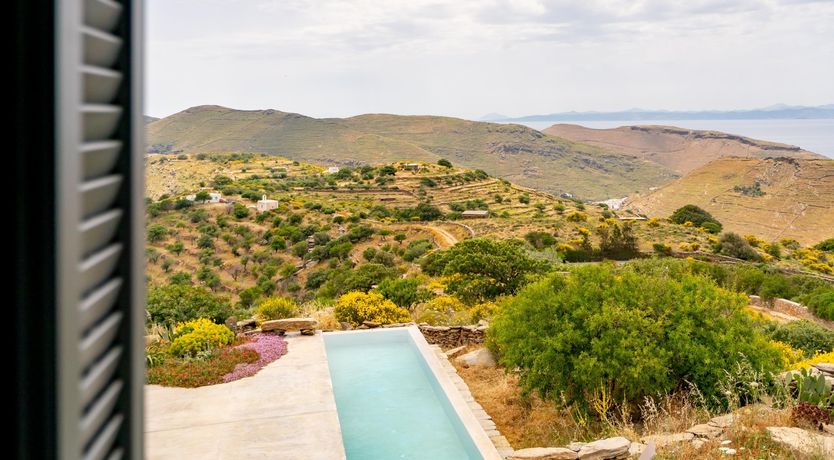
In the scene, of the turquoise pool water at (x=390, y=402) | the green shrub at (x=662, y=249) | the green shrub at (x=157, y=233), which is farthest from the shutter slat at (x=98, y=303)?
the green shrub at (x=157, y=233)

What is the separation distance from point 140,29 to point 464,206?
1644 inches

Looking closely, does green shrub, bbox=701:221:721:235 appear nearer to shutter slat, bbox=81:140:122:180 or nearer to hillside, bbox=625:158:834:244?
hillside, bbox=625:158:834:244

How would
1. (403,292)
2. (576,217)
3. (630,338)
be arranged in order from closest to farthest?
1. (630,338)
2. (403,292)
3. (576,217)

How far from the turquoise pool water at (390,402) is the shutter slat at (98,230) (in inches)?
223

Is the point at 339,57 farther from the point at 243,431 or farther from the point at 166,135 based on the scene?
the point at 166,135

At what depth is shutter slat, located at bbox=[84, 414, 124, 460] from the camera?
73 centimetres

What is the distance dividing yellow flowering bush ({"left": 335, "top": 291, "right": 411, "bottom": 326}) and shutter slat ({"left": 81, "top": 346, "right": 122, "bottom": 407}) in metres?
10.6

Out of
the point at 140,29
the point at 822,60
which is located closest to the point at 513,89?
the point at 822,60

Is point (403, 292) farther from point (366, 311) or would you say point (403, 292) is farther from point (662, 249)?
point (662, 249)

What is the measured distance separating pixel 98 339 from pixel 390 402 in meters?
7.35

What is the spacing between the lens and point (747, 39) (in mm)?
37281

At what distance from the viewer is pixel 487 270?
45.4ft

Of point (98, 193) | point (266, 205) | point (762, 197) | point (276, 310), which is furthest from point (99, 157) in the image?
point (762, 197)

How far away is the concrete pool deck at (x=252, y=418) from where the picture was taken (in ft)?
17.5
